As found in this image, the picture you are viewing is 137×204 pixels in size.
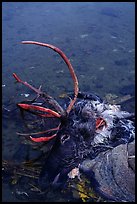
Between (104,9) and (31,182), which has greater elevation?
(104,9)

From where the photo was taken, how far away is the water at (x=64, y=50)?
629 centimetres

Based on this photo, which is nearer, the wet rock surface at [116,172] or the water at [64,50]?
the wet rock surface at [116,172]

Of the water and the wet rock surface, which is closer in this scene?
the wet rock surface

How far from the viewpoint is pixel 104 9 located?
1022 cm

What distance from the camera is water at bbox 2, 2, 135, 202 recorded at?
6289 mm

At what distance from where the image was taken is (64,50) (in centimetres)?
782

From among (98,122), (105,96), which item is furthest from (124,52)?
(98,122)

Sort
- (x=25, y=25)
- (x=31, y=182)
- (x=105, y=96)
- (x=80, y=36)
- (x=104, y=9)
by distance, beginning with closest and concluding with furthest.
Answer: (x=31, y=182), (x=105, y=96), (x=80, y=36), (x=25, y=25), (x=104, y=9)

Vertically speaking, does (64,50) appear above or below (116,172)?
below

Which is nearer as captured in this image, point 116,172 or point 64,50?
point 116,172

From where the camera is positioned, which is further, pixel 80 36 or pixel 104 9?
pixel 104 9

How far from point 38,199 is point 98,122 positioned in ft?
4.80

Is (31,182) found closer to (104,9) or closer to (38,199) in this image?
(38,199)

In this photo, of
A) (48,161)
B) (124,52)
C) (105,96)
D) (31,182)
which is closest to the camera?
(48,161)
